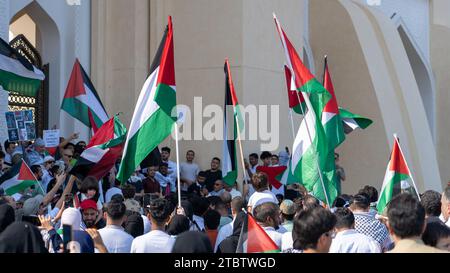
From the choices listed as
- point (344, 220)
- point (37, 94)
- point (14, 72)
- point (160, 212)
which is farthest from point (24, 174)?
point (37, 94)

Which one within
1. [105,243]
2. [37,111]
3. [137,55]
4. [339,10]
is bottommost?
[105,243]

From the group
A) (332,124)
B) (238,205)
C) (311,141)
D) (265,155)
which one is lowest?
(238,205)

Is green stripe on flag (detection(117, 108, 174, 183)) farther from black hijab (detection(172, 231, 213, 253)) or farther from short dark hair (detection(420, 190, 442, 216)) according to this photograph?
black hijab (detection(172, 231, 213, 253))

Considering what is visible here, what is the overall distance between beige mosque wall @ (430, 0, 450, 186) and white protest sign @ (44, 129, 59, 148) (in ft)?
56.8

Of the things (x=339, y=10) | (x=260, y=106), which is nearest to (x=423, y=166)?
(x=339, y=10)

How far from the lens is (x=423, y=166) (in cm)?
2127

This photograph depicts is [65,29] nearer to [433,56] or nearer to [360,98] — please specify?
[360,98]

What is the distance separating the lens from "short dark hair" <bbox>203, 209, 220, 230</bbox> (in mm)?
7477

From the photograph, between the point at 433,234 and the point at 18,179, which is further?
the point at 18,179

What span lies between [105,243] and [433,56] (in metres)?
22.4

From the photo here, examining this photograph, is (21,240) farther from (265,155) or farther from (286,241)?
(265,155)

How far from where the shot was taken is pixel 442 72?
89.1 ft

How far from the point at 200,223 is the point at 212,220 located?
29.0 inches

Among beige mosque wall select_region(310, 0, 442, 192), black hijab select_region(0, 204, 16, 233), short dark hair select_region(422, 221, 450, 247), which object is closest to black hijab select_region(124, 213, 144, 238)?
black hijab select_region(0, 204, 16, 233)
